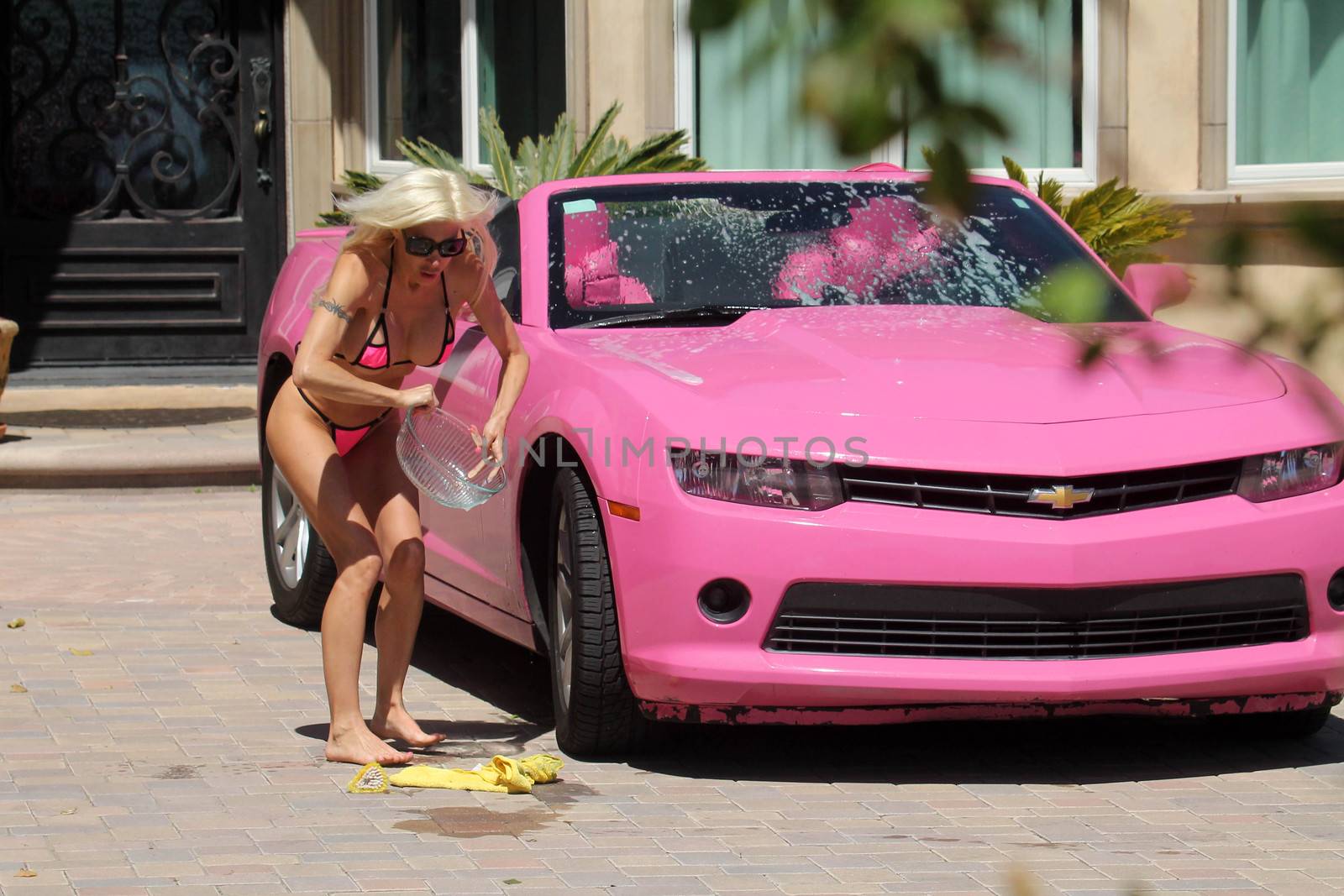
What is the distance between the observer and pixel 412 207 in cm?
543

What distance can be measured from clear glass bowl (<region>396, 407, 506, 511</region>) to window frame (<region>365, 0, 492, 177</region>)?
838cm

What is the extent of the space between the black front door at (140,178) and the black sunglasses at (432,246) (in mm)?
8492

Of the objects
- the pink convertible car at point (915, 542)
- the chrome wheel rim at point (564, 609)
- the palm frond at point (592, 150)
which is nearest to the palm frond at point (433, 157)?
the palm frond at point (592, 150)

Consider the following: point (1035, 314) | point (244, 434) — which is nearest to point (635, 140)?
point (244, 434)

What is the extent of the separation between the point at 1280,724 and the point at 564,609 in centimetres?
198

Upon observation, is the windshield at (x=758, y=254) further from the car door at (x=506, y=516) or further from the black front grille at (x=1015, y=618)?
the black front grille at (x=1015, y=618)

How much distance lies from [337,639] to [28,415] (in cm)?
735

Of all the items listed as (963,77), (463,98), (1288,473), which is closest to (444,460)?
(1288,473)

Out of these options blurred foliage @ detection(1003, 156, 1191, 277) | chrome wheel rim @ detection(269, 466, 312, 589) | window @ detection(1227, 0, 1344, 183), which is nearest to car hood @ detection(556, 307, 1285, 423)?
chrome wheel rim @ detection(269, 466, 312, 589)

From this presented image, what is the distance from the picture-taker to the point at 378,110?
14.1m

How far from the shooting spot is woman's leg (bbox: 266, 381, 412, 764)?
555cm

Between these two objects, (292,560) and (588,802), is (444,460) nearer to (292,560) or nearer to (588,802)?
(588,802)

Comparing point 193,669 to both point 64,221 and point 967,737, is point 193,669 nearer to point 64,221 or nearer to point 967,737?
point 967,737

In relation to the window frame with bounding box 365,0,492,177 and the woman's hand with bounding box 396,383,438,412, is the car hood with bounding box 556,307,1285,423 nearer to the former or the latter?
the woman's hand with bounding box 396,383,438,412
